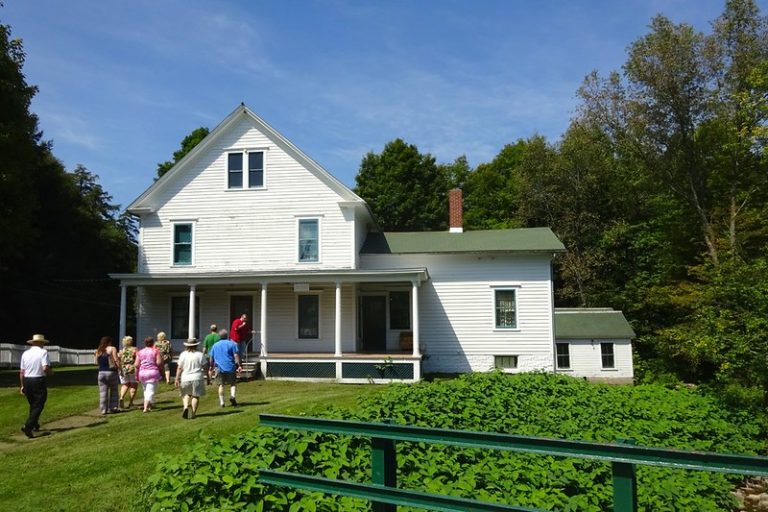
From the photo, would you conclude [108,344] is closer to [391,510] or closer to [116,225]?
[391,510]

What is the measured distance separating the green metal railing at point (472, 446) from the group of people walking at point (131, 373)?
930 centimetres

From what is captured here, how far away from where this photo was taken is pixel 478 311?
913 inches

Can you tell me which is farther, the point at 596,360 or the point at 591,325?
the point at 591,325

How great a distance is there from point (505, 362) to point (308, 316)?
7772mm

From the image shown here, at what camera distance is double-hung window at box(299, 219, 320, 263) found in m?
22.5

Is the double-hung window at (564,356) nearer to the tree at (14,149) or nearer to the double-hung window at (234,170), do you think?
the double-hung window at (234,170)

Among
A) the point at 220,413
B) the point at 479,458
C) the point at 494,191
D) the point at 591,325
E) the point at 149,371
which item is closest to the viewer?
the point at 479,458

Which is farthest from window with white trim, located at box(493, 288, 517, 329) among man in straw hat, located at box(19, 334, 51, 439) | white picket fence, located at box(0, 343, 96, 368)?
white picket fence, located at box(0, 343, 96, 368)

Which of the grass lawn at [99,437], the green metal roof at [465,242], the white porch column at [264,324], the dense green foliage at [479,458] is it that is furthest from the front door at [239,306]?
the dense green foliage at [479,458]

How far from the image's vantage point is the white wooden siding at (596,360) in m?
28.3

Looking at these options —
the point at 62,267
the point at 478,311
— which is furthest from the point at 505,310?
the point at 62,267

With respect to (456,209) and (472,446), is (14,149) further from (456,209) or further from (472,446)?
(472,446)

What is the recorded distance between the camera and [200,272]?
73.8 ft

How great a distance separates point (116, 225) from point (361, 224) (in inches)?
1136
